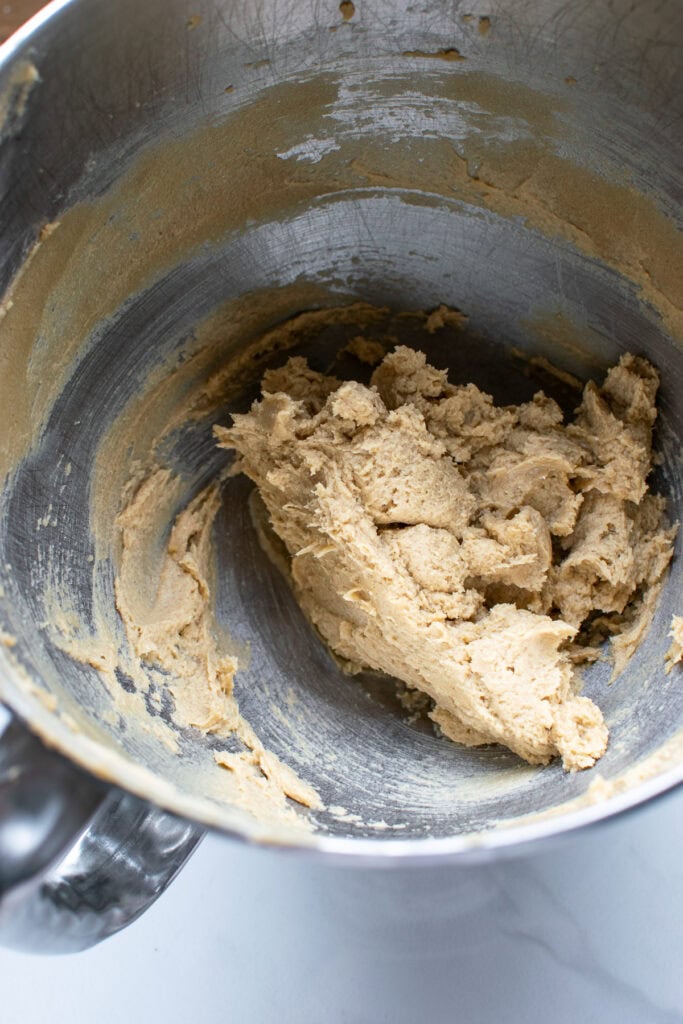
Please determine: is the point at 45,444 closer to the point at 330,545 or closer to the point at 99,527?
the point at 99,527

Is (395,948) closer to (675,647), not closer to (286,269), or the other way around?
(675,647)

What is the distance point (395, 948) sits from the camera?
65.2 inches

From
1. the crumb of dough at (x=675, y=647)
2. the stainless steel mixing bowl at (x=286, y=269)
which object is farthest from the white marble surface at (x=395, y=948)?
the crumb of dough at (x=675, y=647)

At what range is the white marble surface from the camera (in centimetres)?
162

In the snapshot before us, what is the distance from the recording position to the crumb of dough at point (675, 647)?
4.70 feet

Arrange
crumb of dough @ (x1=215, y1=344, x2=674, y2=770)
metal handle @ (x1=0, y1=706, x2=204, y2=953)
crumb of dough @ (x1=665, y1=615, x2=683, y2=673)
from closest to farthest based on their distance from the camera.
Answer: metal handle @ (x1=0, y1=706, x2=204, y2=953) → crumb of dough @ (x1=665, y1=615, x2=683, y2=673) → crumb of dough @ (x1=215, y1=344, x2=674, y2=770)

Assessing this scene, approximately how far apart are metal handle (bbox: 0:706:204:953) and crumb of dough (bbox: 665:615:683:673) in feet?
2.83

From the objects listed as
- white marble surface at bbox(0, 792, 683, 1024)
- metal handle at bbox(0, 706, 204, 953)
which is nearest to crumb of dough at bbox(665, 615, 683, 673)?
white marble surface at bbox(0, 792, 683, 1024)

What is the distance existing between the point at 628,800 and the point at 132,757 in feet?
2.36

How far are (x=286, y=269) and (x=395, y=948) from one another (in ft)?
4.53

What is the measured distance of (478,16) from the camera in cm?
140

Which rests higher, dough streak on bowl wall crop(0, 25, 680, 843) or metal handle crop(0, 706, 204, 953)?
dough streak on bowl wall crop(0, 25, 680, 843)

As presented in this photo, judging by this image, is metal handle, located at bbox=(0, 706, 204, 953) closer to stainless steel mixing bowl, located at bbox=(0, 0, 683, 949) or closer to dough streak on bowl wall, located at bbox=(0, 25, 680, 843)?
stainless steel mixing bowl, located at bbox=(0, 0, 683, 949)

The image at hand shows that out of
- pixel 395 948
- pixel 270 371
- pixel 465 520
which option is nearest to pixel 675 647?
pixel 465 520
